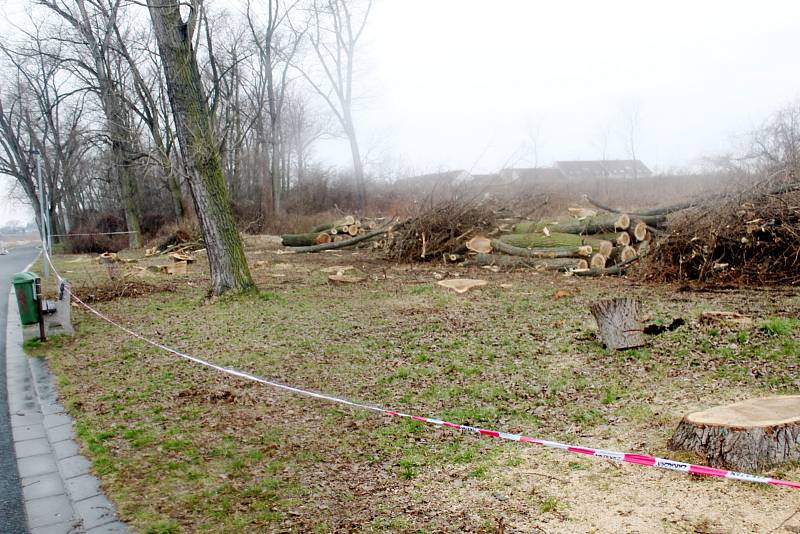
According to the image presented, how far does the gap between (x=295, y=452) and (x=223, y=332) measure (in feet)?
13.6

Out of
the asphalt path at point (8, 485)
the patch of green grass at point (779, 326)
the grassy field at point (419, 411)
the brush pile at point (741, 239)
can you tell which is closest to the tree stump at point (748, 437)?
the grassy field at point (419, 411)

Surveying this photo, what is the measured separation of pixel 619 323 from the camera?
6219 millimetres

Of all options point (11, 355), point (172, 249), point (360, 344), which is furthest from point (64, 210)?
point (360, 344)

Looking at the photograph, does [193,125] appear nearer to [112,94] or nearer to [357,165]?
[112,94]

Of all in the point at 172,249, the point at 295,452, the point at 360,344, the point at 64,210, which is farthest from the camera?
the point at 64,210

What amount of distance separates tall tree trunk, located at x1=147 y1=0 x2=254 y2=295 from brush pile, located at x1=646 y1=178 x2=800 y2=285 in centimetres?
765

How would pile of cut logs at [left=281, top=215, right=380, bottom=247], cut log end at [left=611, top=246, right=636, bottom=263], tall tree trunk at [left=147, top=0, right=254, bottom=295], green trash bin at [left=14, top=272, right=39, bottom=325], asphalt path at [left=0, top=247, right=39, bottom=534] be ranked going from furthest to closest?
pile of cut logs at [left=281, top=215, right=380, bottom=247] < cut log end at [left=611, top=246, right=636, bottom=263] < tall tree trunk at [left=147, top=0, right=254, bottom=295] < green trash bin at [left=14, top=272, right=39, bottom=325] < asphalt path at [left=0, top=247, right=39, bottom=534]

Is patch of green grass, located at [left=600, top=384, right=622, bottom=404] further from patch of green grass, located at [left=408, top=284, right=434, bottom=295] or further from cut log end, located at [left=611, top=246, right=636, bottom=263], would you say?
cut log end, located at [left=611, top=246, right=636, bottom=263]

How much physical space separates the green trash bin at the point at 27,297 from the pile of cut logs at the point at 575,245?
29.9 feet

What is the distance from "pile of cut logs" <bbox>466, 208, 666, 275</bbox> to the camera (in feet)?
41.3

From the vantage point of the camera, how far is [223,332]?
8062 millimetres

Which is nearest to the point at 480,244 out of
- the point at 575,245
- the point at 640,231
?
the point at 575,245

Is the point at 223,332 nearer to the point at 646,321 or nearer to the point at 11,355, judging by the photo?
the point at 11,355

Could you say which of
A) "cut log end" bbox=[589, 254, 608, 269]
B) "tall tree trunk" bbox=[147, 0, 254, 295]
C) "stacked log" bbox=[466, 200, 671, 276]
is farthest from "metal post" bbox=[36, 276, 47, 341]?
"cut log end" bbox=[589, 254, 608, 269]
